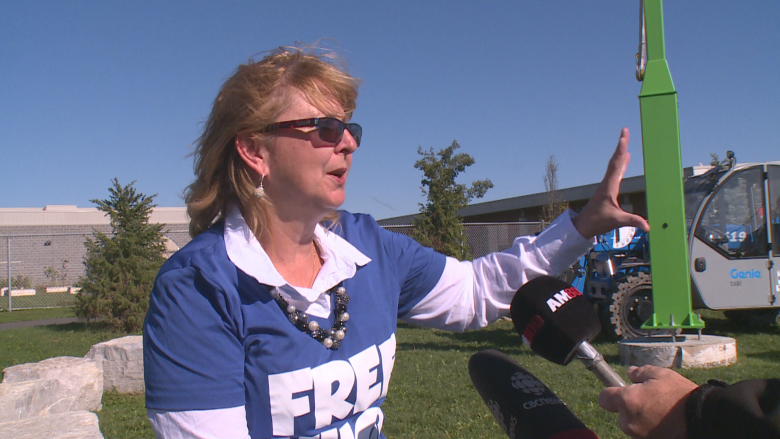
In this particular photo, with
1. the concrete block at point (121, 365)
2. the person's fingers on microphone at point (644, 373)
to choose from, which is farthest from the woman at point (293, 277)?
the concrete block at point (121, 365)

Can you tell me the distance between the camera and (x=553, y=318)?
5.28 ft

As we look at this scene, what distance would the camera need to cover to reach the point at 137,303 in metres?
10.7

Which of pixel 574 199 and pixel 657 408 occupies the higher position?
pixel 574 199

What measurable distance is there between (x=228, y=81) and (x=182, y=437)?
123 cm

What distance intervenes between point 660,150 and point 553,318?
407 centimetres

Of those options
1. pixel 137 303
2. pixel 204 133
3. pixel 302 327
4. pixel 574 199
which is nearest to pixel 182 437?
pixel 302 327

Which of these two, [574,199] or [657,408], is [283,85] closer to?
[657,408]

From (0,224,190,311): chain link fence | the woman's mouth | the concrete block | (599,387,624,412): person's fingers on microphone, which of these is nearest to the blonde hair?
the woman's mouth

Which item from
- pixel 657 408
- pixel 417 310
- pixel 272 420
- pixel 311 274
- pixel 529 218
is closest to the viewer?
pixel 657 408

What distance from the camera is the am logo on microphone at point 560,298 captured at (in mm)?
1639

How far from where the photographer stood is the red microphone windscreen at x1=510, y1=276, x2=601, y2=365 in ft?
5.10

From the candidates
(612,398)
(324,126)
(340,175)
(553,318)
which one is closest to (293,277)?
(340,175)

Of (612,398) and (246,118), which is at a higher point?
(246,118)

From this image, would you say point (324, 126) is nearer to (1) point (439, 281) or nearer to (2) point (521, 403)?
(1) point (439, 281)
